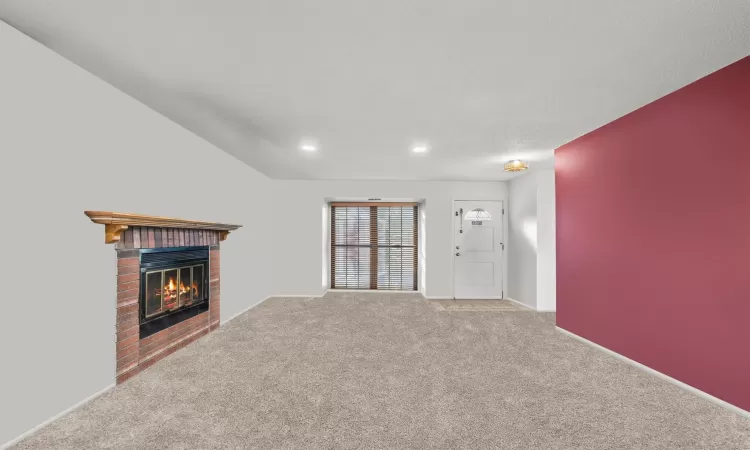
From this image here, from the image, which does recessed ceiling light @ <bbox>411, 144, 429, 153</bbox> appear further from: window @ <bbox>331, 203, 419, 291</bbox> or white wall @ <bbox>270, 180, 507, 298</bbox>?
window @ <bbox>331, 203, 419, 291</bbox>

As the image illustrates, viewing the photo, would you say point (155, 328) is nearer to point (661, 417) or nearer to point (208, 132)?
point (208, 132)

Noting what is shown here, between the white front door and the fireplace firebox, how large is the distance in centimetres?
452

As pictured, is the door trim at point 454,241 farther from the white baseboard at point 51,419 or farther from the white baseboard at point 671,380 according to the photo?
the white baseboard at point 51,419

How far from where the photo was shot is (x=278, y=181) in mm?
6160

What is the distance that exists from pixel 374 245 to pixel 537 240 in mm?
3288

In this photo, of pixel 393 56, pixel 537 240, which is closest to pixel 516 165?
pixel 537 240

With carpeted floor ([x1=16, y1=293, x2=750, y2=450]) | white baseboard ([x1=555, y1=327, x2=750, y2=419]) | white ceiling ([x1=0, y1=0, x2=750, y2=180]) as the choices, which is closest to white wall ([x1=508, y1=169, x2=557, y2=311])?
white baseboard ([x1=555, y1=327, x2=750, y2=419])

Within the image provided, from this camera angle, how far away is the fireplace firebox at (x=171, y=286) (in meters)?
2.77

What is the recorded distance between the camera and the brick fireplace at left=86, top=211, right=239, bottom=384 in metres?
2.43

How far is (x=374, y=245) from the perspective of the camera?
6.79 metres

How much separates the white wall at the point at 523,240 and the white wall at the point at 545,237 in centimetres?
7

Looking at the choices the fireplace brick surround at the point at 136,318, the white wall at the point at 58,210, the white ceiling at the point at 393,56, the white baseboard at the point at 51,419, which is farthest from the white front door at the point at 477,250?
the white baseboard at the point at 51,419

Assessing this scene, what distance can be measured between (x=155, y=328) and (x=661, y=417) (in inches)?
162

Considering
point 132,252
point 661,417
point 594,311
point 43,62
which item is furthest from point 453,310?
point 43,62
